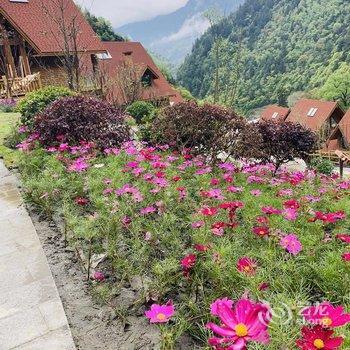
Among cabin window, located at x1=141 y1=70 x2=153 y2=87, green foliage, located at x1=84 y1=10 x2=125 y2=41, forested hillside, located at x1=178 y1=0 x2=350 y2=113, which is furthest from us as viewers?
forested hillside, located at x1=178 y1=0 x2=350 y2=113

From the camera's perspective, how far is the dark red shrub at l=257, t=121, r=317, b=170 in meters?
11.2

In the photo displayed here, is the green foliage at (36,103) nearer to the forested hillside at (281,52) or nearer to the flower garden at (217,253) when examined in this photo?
the flower garden at (217,253)

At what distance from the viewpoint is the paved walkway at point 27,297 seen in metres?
2.64

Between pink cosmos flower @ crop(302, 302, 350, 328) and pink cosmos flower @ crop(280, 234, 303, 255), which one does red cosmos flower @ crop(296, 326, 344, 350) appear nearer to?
pink cosmos flower @ crop(302, 302, 350, 328)

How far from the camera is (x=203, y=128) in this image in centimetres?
769

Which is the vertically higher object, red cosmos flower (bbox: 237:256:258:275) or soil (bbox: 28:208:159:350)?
red cosmos flower (bbox: 237:256:258:275)

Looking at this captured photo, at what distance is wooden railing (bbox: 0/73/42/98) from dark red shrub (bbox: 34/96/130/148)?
1052cm

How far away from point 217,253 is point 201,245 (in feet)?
0.54

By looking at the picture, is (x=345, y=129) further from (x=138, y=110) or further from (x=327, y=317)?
(x=327, y=317)

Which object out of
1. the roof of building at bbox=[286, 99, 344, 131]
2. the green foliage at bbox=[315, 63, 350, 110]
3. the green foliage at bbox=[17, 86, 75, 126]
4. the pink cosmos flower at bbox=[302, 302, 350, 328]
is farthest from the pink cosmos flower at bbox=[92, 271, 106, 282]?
the green foliage at bbox=[315, 63, 350, 110]

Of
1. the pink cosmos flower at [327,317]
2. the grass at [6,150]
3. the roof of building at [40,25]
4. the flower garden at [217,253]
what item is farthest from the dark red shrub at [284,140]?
the roof of building at [40,25]

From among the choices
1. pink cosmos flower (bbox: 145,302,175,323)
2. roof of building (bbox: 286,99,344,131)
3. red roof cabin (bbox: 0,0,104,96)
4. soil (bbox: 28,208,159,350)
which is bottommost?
roof of building (bbox: 286,99,344,131)

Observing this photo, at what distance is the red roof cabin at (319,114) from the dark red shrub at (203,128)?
29.7m

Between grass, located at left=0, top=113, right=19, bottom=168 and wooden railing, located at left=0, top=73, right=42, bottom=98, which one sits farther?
wooden railing, located at left=0, top=73, right=42, bottom=98
